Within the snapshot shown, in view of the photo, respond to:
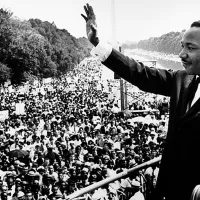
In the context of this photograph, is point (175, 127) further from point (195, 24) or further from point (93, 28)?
point (93, 28)

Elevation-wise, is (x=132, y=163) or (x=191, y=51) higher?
(x=191, y=51)

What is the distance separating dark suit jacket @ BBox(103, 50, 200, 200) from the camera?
162cm

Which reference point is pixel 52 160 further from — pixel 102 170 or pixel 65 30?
pixel 65 30

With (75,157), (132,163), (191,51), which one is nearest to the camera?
(191,51)

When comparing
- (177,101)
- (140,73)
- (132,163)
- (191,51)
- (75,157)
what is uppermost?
(191,51)

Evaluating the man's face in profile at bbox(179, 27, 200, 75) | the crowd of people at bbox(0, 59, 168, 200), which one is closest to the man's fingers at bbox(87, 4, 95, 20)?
the man's face in profile at bbox(179, 27, 200, 75)

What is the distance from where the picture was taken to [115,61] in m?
1.94

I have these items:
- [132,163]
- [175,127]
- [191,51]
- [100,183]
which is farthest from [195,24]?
[132,163]

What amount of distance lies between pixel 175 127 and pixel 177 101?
0.18 meters

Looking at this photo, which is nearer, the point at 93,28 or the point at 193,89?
the point at 193,89

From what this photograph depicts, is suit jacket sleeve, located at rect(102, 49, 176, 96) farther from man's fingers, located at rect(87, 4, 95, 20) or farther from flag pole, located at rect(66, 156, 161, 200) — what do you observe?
flag pole, located at rect(66, 156, 161, 200)

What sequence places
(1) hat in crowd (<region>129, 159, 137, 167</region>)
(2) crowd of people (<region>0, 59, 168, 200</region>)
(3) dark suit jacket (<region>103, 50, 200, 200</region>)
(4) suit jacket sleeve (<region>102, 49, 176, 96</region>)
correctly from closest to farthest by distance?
(3) dark suit jacket (<region>103, 50, 200, 200</region>) → (4) suit jacket sleeve (<region>102, 49, 176, 96</region>) → (2) crowd of people (<region>0, 59, 168, 200</region>) → (1) hat in crowd (<region>129, 159, 137, 167</region>)

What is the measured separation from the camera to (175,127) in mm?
1713

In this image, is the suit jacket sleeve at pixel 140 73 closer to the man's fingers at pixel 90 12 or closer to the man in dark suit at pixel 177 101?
the man in dark suit at pixel 177 101
